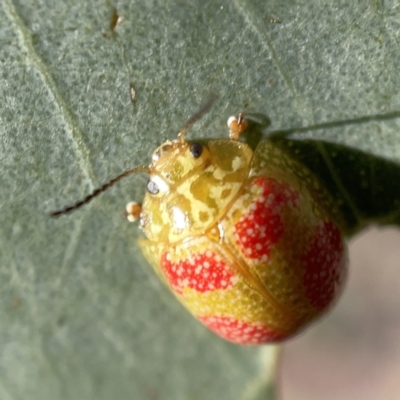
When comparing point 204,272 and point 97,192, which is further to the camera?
point 97,192

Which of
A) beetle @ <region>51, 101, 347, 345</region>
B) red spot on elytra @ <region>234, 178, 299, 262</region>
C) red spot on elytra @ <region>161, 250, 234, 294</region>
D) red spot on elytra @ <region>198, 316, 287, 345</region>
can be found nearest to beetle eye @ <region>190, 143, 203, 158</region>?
beetle @ <region>51, 101, 347, 345</region>

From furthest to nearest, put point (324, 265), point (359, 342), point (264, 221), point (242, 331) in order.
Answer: point (359, 342), point (242, 331), point (324, 265), point (264, 221)

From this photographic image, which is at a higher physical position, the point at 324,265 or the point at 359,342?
the point at 324,265

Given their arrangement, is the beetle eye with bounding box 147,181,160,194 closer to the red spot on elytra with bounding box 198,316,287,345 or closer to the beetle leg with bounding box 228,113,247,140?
the beetle leg with bounding box 228,113,247,140

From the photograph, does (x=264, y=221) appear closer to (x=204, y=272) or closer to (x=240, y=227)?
(x=240, y=227)

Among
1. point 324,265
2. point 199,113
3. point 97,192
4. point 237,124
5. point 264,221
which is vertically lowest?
point 324,265

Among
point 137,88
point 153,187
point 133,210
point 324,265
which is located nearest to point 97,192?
point 133,210
